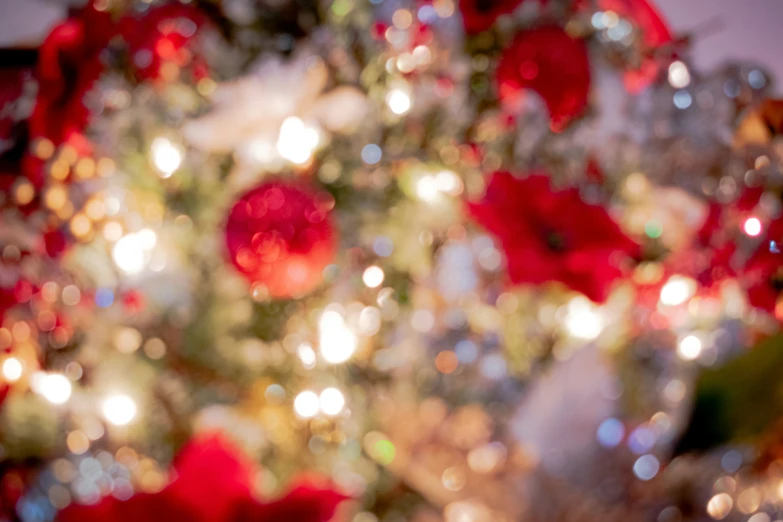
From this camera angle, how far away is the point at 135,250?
550 mm

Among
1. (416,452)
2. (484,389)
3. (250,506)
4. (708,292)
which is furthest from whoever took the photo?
(484,389)

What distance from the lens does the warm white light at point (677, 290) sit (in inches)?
20.9

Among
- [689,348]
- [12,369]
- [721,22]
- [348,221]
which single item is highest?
[721,22]

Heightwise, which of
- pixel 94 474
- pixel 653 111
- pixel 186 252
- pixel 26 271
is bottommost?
pixel 94 474

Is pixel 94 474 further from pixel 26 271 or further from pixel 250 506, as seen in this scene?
pixel 250 506

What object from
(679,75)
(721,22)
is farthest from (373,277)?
(721,22)

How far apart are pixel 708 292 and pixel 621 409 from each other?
27 cm

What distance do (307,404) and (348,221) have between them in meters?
0.18

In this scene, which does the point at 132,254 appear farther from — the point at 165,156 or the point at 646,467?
the point at 646,467

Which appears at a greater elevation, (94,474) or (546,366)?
(546,366)

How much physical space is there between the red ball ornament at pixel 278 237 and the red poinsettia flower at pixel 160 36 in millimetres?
207

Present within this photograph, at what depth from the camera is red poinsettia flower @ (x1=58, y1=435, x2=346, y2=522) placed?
23cm

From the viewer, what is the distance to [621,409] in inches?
12.5

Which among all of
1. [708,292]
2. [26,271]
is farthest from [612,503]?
[26,271]
